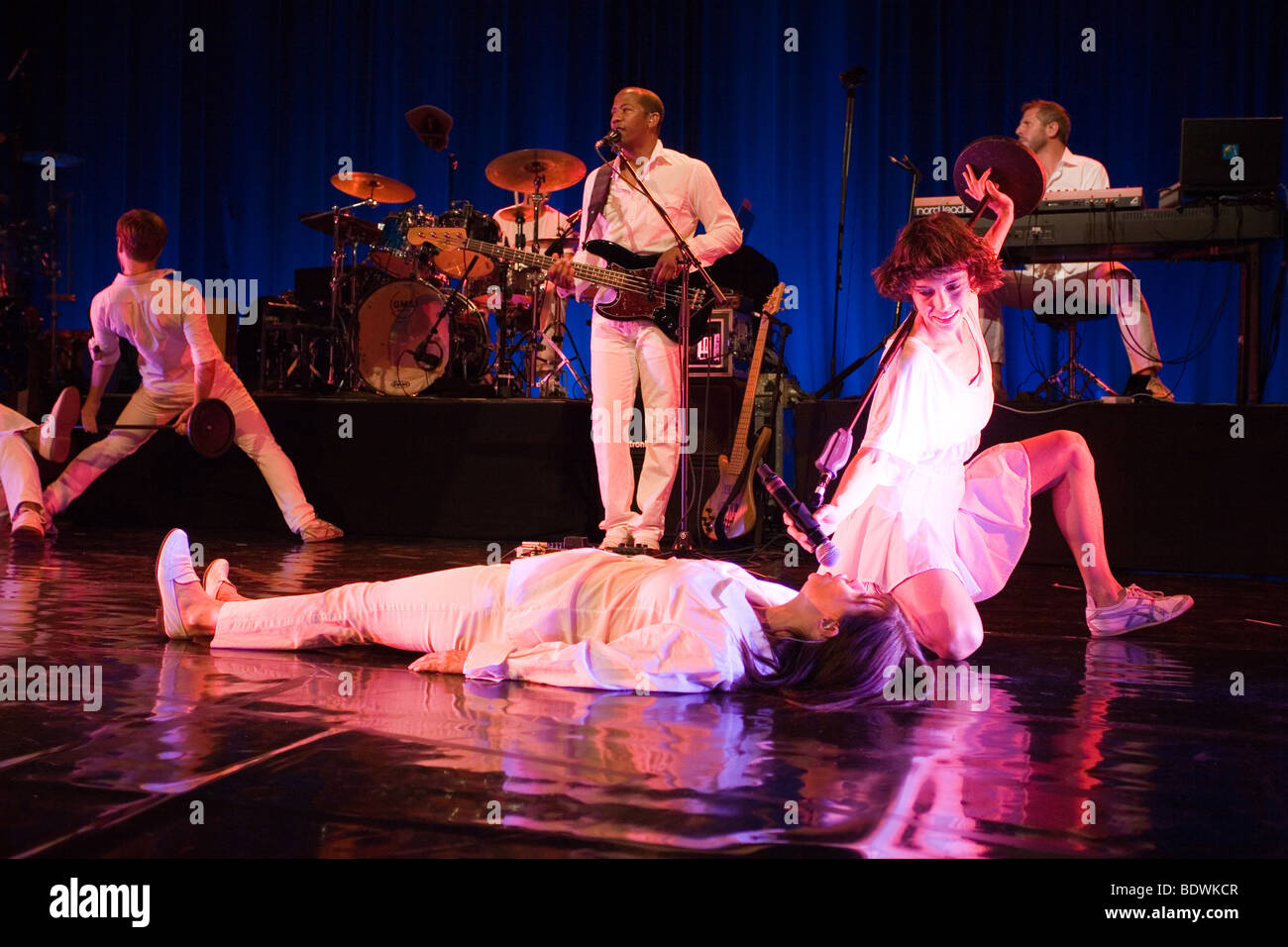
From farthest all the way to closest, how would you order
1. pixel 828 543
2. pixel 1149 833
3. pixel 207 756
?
pixel 828 543 < pixel 207 756 < pixel 1149 833

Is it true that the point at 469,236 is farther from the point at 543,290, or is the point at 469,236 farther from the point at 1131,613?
the point at 1131,613

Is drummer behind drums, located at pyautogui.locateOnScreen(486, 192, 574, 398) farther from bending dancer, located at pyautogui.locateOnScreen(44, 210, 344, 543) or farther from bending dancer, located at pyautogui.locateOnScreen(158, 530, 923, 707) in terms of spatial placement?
bending dancer, located at pyautogui.locateOnScreen(158, 530, 923, 707)

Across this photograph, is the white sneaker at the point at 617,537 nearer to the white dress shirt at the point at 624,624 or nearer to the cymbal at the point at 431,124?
the white dress shirt at the point at 624,624

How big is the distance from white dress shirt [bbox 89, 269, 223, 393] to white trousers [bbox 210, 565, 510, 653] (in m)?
3.18

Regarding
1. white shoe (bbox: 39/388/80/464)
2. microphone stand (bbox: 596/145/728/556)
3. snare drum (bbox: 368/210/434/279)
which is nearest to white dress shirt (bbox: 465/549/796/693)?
microphone stand (bbox: 596/145/728/556)

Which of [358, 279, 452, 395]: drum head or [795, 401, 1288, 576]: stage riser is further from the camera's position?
[358, 279, 452, 395]: drum head

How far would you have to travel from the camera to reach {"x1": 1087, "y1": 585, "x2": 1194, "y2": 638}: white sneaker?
374cm

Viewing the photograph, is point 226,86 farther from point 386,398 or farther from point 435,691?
point 435,691

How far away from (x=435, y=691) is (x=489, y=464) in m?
3.86

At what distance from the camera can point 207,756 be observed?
7.06 ft

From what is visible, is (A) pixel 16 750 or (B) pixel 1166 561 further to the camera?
(B) pixel 1166 561

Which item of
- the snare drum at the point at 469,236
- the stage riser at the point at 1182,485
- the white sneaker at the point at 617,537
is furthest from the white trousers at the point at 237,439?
the stage riser at the point at 1182,485

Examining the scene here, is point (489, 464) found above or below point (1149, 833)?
above
